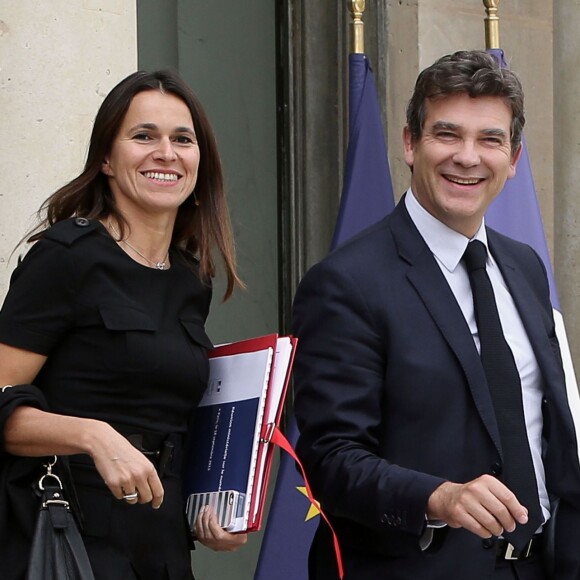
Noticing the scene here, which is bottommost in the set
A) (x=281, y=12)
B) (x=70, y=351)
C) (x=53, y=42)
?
(x=70, y=351)

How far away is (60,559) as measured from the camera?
2729 mm

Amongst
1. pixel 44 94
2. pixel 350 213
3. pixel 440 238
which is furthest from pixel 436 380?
pixel 350 213

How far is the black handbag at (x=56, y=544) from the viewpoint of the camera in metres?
2.71

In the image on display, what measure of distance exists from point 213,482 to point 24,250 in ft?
3.96

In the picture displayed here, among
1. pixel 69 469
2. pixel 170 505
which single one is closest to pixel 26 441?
pixel 69 469

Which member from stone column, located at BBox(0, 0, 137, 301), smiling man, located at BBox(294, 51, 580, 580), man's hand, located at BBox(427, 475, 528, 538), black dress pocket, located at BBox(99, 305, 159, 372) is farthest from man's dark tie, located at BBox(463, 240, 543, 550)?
stone column, located at BBox(0, 0, 137, 301)

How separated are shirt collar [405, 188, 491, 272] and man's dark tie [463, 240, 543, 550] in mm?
157

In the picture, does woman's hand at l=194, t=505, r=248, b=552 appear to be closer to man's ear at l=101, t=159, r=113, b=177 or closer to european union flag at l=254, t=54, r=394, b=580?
man's ear at l=101, t=159, r=113, b=177

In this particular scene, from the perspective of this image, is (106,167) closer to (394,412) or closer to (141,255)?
(141,255)

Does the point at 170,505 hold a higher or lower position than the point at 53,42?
lower

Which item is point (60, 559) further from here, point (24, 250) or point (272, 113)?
point (272, 113)

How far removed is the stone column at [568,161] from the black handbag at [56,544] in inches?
138

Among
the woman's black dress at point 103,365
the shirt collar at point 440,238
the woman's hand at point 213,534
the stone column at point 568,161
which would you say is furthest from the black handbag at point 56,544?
the stone column at point 568,161

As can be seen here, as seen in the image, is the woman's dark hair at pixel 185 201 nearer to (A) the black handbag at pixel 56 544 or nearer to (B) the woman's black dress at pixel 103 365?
(B) the woman's black dress at pixel 103 365
